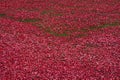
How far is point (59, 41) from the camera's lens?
1956 cm

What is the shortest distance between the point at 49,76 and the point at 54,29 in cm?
932

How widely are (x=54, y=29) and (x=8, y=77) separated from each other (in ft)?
32.9

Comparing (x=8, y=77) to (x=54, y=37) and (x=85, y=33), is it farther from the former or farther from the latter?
(x=85, y=33)

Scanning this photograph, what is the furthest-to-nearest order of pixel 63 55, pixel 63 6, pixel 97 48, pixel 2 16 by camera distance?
pixel 63 6 → pixel 2 16 → pixel 97 48 → pixel 63 55

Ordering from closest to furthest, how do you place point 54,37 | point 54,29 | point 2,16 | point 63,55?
point 63,55
point 54,37
point 54,29
point 2,16

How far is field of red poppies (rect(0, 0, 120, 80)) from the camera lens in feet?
46.1

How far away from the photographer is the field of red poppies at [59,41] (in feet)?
46.1

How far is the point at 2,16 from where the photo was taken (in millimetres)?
25969

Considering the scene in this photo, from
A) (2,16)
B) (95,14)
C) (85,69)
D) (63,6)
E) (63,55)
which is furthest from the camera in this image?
(63,6)

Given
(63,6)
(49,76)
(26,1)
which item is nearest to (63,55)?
(49,76)

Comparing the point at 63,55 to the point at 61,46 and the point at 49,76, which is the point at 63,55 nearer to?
the point at 61,46

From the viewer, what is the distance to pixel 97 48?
18141mm

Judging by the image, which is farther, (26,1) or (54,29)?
(26,1)

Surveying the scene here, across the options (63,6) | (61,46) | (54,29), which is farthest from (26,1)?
(61,46)
